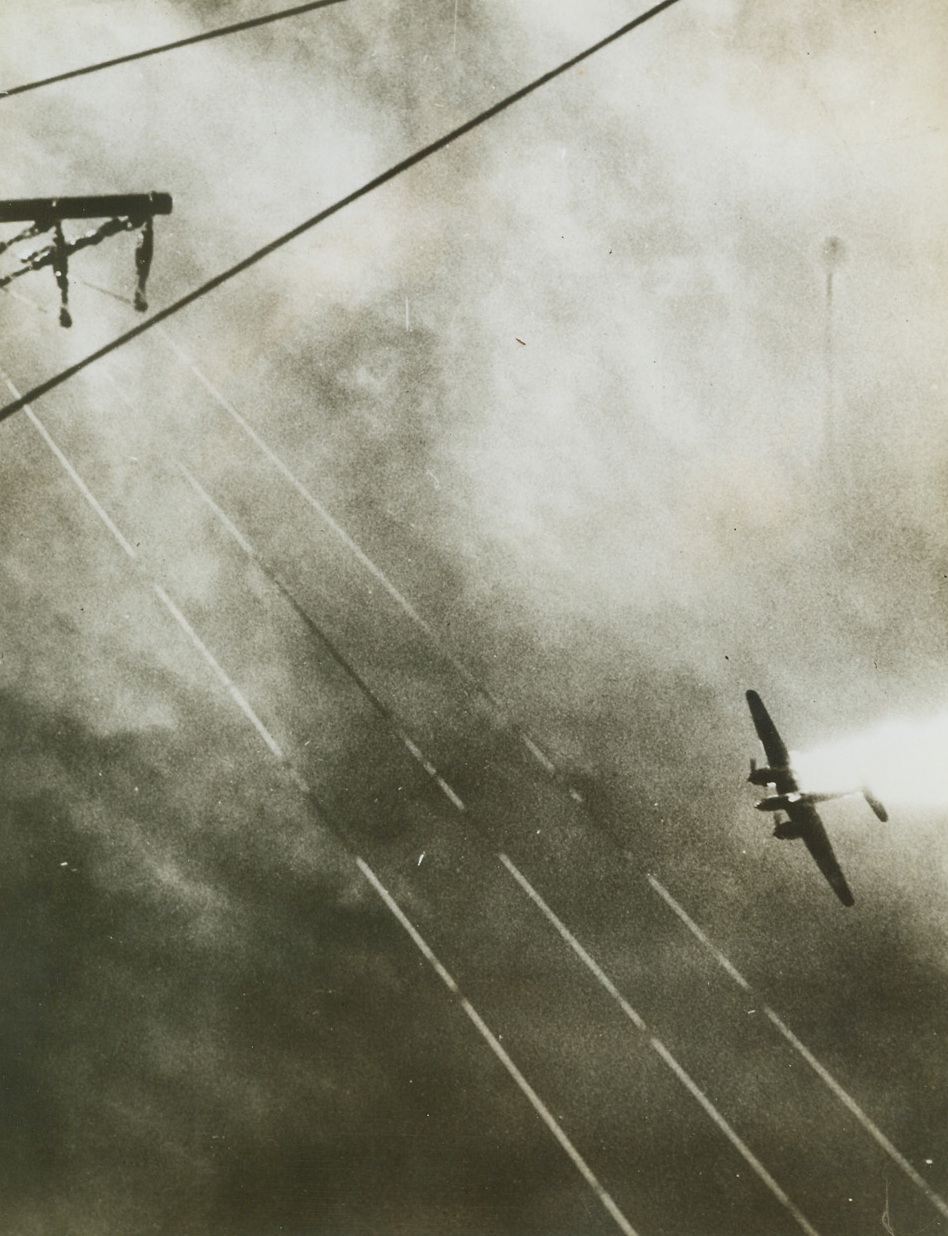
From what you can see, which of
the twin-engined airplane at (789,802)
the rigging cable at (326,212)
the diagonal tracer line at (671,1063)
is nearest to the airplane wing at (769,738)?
the twin-engined airplane at (789,802)

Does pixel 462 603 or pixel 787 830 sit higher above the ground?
pixel 462 603

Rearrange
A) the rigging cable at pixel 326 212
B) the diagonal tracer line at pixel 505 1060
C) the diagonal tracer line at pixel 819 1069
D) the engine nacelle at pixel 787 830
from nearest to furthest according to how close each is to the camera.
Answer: the diagonal tracer line at pixel 819 1069, the diagonal tracer line at pixel 505 1060, the engine nacelle at pixel 787 830, the rigging cable at pixel 326 212

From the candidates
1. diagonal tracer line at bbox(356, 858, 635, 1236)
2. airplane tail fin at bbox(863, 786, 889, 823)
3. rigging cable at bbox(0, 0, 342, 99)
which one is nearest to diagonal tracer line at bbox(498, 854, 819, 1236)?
diagonal tracer line at bbox(356, 858, 635, 1236)

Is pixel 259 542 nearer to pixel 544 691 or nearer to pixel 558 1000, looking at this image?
pixel 544 691

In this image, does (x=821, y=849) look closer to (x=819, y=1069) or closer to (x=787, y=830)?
(x=787, y=830)

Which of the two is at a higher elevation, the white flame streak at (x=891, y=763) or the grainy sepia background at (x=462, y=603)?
the grainy sepia background at (x=462, y=603)

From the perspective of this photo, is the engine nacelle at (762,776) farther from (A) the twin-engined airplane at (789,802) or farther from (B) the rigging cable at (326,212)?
(B) the rigging cable at (326,212)

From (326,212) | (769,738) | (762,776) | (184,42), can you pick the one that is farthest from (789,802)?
(184,42)
